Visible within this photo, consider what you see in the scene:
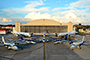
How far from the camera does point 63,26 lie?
262 ft

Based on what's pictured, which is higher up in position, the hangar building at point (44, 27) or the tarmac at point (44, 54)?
the hangar building at point (44, 27)

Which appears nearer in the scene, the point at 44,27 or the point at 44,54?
the point at 44,54

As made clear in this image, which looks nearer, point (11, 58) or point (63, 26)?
point (11, 58)

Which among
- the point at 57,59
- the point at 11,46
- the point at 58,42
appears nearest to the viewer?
the point at 57,59

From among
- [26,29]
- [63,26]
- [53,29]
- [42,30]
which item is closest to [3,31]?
[26,29]

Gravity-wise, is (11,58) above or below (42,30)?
below

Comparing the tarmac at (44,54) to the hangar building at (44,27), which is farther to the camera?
the hangar building at (44,27)

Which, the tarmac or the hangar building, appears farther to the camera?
the hangar building

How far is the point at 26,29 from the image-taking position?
262 ft

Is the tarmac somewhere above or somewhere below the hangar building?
below

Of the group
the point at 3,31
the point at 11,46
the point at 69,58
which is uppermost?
the point at 3,31

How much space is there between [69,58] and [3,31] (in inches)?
3576

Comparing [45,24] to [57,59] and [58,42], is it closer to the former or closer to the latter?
[58,42]

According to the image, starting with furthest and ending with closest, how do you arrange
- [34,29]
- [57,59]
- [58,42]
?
[34,29]
[58,42]
[57,59]
